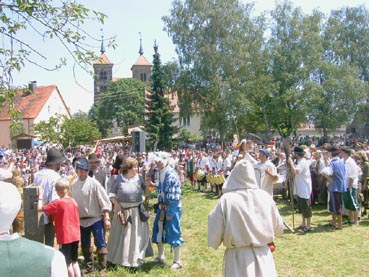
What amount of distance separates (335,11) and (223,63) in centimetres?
1771

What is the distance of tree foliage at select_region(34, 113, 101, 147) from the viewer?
37312 mm

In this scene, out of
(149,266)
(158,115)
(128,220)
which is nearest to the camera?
(128,220)

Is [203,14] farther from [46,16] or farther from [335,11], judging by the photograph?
[46,16]

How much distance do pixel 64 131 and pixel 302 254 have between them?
113 feet

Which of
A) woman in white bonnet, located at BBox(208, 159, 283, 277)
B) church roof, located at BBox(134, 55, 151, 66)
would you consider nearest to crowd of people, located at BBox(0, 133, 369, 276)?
woman in white bonnet, located at BBox(208, 159, 283, 277)

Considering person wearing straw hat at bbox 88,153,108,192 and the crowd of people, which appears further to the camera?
person wearing straw hat at bbox 88,153,108,192

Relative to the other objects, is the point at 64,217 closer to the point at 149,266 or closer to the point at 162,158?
the point at 162,158

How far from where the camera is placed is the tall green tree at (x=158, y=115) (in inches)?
1515

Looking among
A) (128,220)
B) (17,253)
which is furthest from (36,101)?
(17,253)

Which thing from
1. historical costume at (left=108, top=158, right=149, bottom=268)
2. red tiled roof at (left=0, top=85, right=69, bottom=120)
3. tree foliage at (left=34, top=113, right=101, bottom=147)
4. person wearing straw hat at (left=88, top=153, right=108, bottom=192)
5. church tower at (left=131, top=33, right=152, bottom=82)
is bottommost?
historical costume at (left=108, top=158, right=149, bottom=268)

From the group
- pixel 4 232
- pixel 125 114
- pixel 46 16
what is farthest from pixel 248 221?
pixel 125 114

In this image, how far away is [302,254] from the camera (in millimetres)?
7113

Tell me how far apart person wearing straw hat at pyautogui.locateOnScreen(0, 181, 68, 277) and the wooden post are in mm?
2245

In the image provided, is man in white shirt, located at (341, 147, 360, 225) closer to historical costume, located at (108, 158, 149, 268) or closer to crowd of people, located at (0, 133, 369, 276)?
crowd of people, located at (0, 133, 369, 276)
